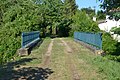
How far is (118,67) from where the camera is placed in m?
10.9

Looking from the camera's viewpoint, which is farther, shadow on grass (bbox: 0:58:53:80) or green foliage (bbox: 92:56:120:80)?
shadow on grass (bbox: 0:58:53:80)

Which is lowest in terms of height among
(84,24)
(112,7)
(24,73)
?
(24,73)

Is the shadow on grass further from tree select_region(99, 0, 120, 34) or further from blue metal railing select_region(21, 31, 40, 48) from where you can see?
blue metal railing select_region(21, 31, 40, 48)

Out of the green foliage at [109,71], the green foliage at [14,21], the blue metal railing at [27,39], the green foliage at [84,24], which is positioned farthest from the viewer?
the green foliage at [84,24]

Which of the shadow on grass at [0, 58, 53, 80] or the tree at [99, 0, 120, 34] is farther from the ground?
the tree at [99, 0, 120, 34]

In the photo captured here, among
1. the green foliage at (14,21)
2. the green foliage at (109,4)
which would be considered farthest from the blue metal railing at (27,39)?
the green foliage at (109,4)

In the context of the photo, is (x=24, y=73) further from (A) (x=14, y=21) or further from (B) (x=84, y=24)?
(B) (x=84, y=24)

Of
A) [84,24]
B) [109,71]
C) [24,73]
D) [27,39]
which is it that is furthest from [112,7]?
[84,24]

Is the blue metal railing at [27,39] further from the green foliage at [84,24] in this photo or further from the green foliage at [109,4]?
the green foliage at [84,24]

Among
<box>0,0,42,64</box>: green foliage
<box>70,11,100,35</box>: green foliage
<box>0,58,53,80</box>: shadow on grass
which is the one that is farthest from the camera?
<box>70,11,100,35</box>: green foliage

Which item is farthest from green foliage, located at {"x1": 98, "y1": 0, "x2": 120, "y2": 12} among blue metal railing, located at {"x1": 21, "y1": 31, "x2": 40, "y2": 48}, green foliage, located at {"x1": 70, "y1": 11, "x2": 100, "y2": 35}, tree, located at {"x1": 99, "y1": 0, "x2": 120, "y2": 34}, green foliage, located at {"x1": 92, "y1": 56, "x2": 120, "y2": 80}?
green foliage, located at {"x1": 70, "y1": 11, "x2": 100, "y2": 35}

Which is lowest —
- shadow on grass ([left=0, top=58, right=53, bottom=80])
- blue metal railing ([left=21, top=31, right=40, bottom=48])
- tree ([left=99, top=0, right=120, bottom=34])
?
shadow on grass ([left=0, top=58, right=53, bottom=80])

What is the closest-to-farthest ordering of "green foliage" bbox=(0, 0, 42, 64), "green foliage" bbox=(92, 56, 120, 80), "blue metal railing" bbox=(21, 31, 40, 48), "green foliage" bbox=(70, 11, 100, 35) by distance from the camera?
"green foliage" bbox=(92, 56, 120, 80)
"blue metal railing" bbox=(21, 31, 40, 48)
"green foliage" bbox=(0, 0, 42, 64)
"green foliage" bbox=(70, 11, 100, 35)

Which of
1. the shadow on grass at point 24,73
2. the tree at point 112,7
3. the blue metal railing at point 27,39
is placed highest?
the tree at point 112,7
